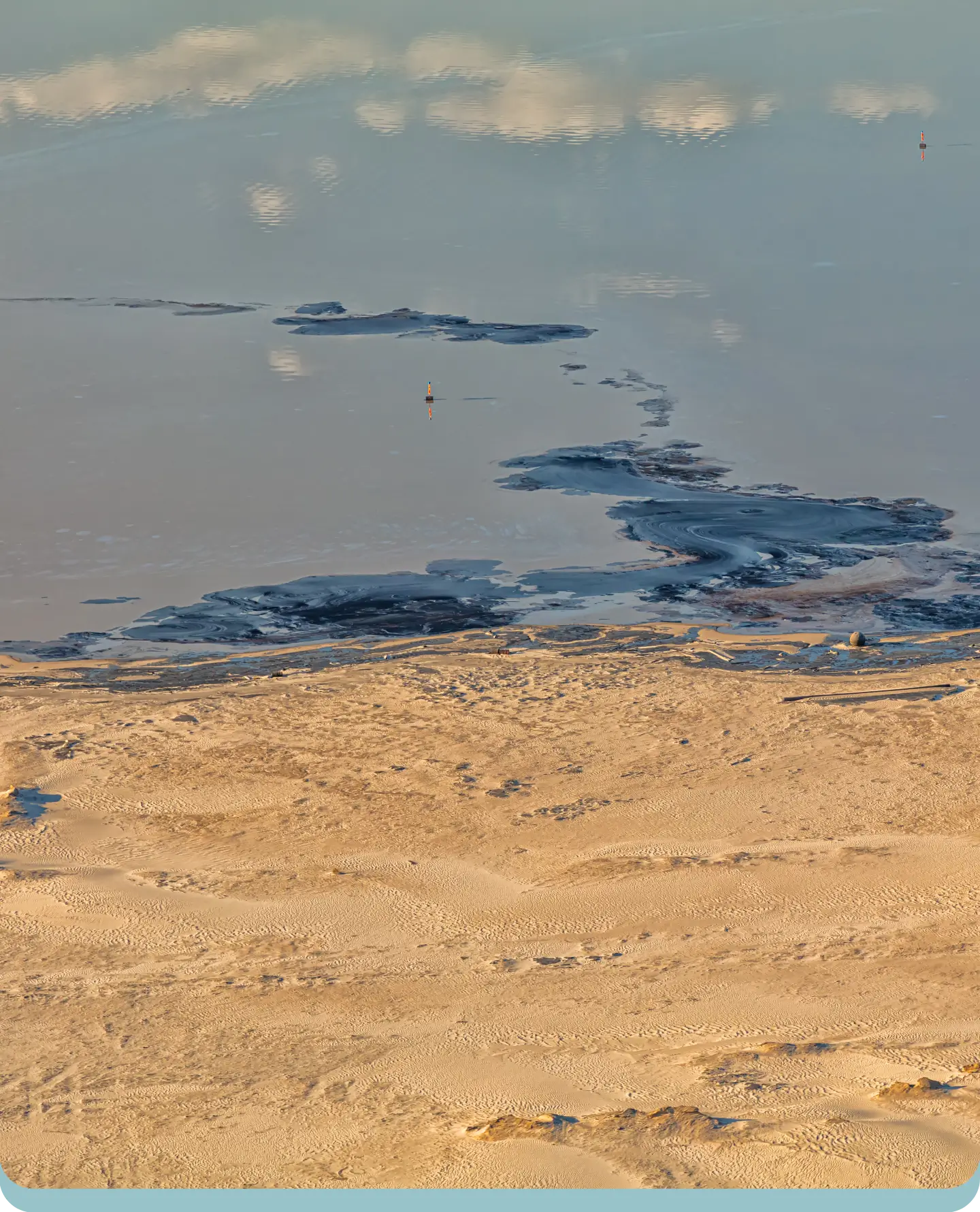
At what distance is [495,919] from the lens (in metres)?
4.79

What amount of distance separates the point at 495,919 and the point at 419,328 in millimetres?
8498

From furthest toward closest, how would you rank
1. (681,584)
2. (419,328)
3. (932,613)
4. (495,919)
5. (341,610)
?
(419,328) < (681,584) < (341,610) < (932,613) < (495,919)

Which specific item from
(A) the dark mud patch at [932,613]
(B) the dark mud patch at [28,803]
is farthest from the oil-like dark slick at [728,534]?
(B) the dark mud patch at [28,803]

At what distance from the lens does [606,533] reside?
8719 millimetres

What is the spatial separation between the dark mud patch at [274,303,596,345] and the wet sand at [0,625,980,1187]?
223 inches

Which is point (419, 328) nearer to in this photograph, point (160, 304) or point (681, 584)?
point (160, 304)

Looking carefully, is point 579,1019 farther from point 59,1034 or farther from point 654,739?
point 654,739

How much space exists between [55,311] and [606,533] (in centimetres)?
669

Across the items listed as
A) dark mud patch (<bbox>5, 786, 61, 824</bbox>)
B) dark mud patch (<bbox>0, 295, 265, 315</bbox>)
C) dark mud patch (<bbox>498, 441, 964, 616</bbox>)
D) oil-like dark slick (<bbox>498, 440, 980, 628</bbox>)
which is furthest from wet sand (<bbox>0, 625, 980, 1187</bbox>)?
dark mud patch (<bbox>0, 295, 265, 315</bbox>)

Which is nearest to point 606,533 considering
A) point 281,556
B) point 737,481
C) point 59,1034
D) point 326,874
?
point 737,481

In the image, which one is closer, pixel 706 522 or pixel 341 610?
pixel 341 610

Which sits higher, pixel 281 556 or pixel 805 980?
pixel 281 556

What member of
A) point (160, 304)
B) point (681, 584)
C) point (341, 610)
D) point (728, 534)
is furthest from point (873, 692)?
point (160, 304)

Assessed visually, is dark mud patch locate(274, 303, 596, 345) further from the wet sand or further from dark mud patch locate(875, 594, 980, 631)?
the wet sand
